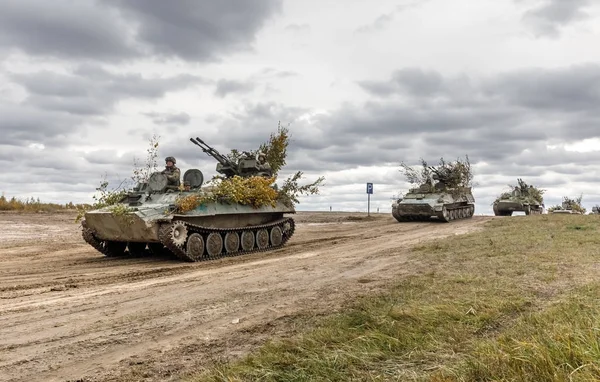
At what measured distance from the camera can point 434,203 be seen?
89.1 feet

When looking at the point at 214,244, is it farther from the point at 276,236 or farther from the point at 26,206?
the point at 26,206

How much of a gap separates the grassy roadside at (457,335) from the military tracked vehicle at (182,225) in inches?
290

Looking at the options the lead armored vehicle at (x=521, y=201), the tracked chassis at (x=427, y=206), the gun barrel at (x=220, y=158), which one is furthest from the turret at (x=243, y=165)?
the lead armored vehicle at (x=521, y=201)

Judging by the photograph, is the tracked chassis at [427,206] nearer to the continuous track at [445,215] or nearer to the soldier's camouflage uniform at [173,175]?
the continuous track at [445,215]

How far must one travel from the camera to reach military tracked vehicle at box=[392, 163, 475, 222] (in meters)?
27.3

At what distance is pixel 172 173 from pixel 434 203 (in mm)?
15440

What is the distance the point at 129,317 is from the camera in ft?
22.6

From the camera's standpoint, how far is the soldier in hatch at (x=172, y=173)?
621 inches

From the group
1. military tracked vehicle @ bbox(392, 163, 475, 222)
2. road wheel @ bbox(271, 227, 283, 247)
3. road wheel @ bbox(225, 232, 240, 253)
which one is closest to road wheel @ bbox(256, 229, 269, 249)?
road wheel @ bbox(271, 227, 283, 247)

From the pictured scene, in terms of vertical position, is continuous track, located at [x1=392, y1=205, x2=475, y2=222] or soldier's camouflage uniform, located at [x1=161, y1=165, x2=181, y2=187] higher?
soldier's camouflage uniform, located at [x1=161, y1=165, x2=181, y2=187]

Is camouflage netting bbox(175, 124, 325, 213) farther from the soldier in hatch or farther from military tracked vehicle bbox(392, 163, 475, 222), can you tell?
military tracked vehicle bbox(392, 163, 475, 222)

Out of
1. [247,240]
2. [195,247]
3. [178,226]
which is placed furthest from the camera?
[247,240]

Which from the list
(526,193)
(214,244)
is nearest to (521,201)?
(526,193)

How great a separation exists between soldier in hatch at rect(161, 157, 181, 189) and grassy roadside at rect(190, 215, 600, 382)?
922 centimetres
